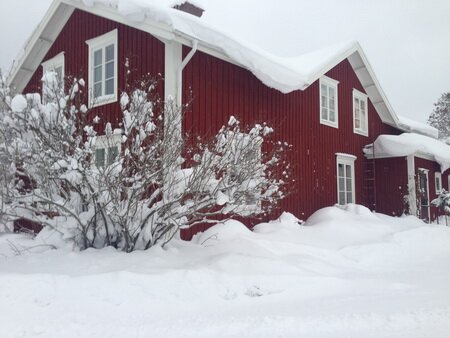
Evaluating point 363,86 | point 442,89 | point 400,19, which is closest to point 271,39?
point 442,89

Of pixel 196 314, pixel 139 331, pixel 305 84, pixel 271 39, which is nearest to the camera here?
pixel 139 331

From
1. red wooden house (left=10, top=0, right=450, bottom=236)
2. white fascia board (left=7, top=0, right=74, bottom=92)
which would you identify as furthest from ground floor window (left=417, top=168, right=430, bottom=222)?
white fascia board (left=7, top=0, right=74, bottom=92)

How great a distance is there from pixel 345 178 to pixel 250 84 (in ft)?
18.5

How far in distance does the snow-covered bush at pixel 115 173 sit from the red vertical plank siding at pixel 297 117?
2.04 metres

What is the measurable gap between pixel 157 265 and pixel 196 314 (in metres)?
1.57

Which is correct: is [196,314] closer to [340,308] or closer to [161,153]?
[340,308]

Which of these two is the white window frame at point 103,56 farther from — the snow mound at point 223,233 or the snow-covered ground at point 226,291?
the snow mound at point 223,233

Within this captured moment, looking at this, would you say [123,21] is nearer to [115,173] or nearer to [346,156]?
[115,173]

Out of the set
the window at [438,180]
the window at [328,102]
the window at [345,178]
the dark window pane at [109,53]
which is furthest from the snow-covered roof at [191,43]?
the window at [438,180]

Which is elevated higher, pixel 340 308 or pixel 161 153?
pixel 161 153

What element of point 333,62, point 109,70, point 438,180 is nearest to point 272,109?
point 333,62

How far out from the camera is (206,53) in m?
8.83

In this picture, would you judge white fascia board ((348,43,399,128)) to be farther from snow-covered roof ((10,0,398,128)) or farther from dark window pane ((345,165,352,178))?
dark window pane ((345,165,352,178))

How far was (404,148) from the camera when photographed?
14.1 metres
